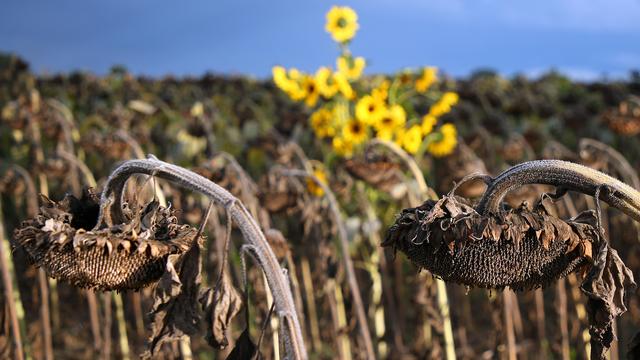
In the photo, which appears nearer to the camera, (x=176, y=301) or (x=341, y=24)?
(x=176, y=301)

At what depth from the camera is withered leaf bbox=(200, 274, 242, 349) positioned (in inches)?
60.8

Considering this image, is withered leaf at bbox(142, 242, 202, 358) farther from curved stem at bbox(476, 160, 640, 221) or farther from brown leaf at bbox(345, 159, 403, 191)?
brown leaf at bbox(345, 159, 403, 191)

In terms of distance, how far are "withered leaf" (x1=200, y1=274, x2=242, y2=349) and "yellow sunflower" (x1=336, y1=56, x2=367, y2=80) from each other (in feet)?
11.2

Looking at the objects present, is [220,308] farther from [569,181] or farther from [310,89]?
[310,89]

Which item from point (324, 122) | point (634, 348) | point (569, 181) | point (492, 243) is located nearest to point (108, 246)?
point (492, 243)

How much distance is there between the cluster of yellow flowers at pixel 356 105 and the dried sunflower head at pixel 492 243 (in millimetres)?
2994

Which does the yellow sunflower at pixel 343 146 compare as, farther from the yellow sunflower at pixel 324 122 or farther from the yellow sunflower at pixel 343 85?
the yellow sunflower at pixel 343 85

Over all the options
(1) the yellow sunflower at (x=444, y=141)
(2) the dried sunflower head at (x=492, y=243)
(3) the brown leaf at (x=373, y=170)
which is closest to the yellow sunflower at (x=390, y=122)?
(1) the yellow sunflower at (x=444, y=141)

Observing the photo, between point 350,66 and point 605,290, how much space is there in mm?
3612

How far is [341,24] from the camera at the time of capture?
4.98m

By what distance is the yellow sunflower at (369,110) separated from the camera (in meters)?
4.59

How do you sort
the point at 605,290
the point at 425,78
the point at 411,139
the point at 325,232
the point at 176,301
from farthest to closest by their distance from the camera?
the point at 425,78
the point at 411,139
the point at 325,232
the point at 176,301
the point at 605,290

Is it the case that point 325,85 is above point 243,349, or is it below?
above

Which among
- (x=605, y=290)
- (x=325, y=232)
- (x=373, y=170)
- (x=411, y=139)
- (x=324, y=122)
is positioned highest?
(x=324, y=122)
